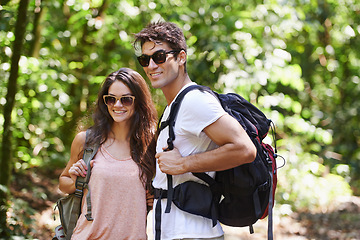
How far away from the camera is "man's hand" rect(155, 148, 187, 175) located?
2287mm

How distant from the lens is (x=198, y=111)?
2234 millimetres

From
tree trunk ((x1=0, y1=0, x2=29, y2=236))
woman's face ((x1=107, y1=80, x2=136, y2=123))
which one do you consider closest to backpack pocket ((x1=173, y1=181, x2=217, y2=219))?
woman's face ((x1=107, y1=80, x2=136, y2=123))

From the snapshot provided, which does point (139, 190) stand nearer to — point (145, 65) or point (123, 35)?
point (145, 65)

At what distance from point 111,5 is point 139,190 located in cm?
559

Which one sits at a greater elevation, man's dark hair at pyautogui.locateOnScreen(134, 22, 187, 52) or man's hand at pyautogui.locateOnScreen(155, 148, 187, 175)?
man's dark hair at pyautogui.locateOnScreen(134, 22, 187, 52)

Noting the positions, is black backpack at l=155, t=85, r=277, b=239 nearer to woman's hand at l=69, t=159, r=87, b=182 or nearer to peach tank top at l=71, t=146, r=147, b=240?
peach tank top at l=71, t=146, r=147, b=240

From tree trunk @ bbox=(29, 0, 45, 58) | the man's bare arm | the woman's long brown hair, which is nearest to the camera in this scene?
the man's bare arm

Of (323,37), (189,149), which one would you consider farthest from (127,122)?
(323,37)

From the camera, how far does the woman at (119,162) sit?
113 inches

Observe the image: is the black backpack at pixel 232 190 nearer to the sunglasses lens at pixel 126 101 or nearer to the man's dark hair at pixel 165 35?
the man's dark hair at pixel 165 35

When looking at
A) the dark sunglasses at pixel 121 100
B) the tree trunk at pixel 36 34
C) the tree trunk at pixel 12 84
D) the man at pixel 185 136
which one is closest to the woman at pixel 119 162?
the dark sunglasses at pixel 121 100

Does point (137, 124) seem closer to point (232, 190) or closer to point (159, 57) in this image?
point (159, 57)

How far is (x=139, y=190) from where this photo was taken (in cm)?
294

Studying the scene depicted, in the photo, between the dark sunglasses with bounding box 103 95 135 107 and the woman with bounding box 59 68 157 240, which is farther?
the dark sunglasses with bounding box 103 95 135 107
